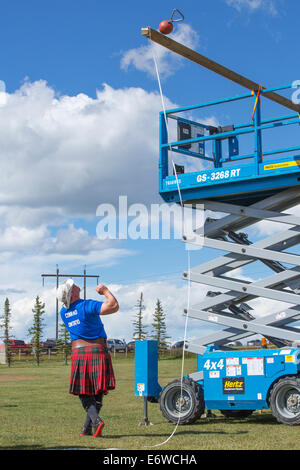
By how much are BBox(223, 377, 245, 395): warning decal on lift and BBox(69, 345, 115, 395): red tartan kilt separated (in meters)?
2.49

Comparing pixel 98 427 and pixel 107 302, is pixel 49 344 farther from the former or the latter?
pixel 107 302

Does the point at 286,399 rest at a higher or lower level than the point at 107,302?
lower

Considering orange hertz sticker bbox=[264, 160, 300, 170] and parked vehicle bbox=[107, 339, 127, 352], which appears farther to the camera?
parked vehicle bbox=[107, 339, 127, 352]

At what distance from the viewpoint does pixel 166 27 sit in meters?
9.20

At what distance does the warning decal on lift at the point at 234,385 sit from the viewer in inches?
395

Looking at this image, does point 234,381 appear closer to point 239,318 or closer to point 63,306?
point 239,318

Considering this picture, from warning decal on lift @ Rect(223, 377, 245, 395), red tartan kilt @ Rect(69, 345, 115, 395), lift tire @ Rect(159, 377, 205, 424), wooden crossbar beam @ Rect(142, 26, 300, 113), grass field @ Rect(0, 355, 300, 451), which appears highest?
wooden crossbar beam @ Rect(142, 26, 300, 113)

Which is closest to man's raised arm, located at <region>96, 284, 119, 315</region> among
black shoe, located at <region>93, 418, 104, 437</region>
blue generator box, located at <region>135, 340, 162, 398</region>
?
black shoe, located at <region>93, 418, 104, 437</region>

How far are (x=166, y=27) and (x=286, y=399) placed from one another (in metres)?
5.72

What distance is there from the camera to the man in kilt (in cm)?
827

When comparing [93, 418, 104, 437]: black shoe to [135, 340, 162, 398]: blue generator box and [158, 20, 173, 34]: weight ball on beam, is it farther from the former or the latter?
[158, 20, 173, 34]: weight ball on beam

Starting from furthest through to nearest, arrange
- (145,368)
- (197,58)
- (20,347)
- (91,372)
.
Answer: (20,347) < (145,368) < (197,58) < (91,372)

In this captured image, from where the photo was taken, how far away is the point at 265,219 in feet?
34.0

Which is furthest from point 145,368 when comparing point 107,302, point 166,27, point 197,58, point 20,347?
point 20,347
